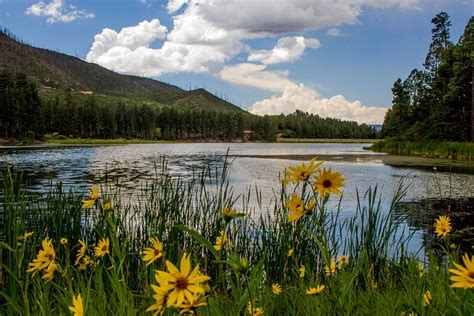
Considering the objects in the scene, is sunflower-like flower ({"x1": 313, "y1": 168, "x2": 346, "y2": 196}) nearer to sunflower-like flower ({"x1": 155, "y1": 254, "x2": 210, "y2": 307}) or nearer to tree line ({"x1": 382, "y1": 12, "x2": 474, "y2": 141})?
sunflower-like flower ({"x1": 155, "y1": 254, "x2": 210, "y2": 307})

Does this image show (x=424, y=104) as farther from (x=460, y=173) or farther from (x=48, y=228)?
A: (x=48, y=228)

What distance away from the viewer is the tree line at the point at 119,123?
72.3m

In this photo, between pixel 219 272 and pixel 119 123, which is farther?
pixel 119 123

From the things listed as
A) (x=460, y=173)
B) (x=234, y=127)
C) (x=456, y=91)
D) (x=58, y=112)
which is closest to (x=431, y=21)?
(x=456, y=91)

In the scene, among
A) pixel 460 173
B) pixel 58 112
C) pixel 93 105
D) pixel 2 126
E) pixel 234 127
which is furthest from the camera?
pixel 234 127

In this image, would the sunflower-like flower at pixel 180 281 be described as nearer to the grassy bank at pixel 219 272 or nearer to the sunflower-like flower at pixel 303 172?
the grassy bank at pixel 219 272

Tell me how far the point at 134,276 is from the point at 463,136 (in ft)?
118

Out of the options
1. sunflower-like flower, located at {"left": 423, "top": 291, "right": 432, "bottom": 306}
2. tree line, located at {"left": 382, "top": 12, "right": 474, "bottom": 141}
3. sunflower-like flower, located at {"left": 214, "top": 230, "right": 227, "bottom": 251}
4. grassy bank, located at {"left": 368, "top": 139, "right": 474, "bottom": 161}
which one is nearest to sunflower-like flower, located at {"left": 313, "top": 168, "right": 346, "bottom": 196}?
sunflower-like flower, located at {"left": 214, "top": 230, "right": 227, "bottom": 251}

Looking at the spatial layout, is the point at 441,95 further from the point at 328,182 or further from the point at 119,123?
the point at 119,123

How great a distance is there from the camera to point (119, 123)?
11825 cm

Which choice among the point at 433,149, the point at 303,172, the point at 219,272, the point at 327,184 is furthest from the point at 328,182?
the point at 433,149

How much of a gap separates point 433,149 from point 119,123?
3765 inches

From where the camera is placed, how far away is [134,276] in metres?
5.02

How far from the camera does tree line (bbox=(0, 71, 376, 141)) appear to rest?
237 ft
